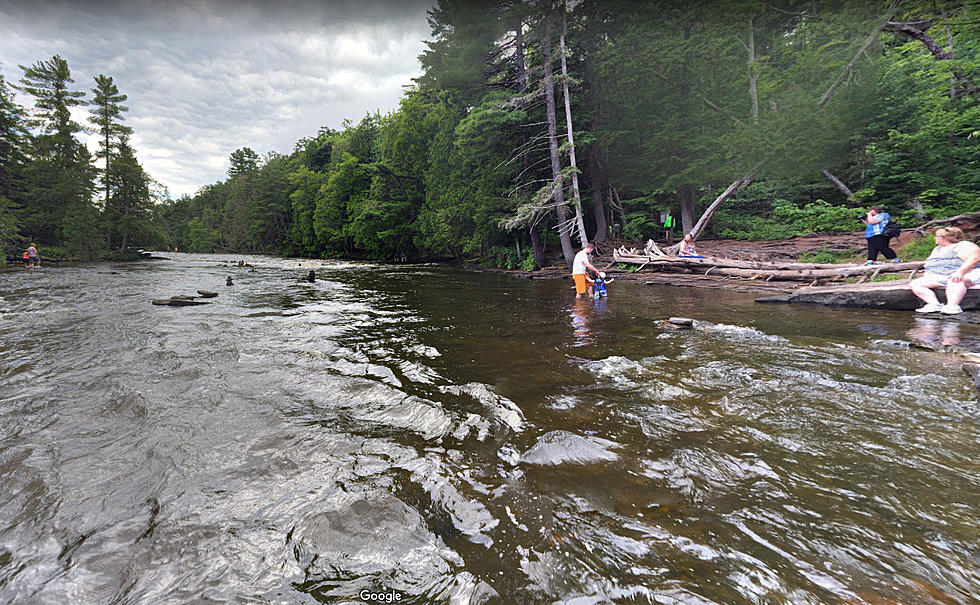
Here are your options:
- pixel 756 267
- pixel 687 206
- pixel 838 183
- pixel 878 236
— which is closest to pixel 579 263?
pixel 756 267

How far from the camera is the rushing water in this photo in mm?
1745

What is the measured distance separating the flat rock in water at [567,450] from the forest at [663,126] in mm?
17610

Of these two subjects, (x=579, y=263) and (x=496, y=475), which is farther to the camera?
(x=579, y=263)

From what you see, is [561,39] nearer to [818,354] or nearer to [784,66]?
[784,66]

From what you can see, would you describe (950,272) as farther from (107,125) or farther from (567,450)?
(107,125)

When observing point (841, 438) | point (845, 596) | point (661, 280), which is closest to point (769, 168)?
point (661, 280)

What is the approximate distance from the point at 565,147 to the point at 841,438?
18322mm

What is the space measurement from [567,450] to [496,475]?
627mm

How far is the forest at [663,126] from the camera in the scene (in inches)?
634

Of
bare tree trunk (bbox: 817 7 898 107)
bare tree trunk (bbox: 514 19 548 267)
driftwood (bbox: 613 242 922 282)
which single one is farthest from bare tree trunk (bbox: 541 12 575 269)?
bare tree trunk (bbox: 817 7 898 107)

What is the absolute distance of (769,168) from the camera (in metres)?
18.0

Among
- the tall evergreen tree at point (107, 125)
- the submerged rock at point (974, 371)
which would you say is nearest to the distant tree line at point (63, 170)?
the tall evergreen tree at point (107, 125)

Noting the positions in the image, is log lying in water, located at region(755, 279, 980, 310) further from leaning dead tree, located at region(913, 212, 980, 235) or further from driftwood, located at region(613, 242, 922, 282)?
leaning dead tree, located at region(913, 212, 980, 235)

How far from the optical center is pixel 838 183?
59.6 feet
